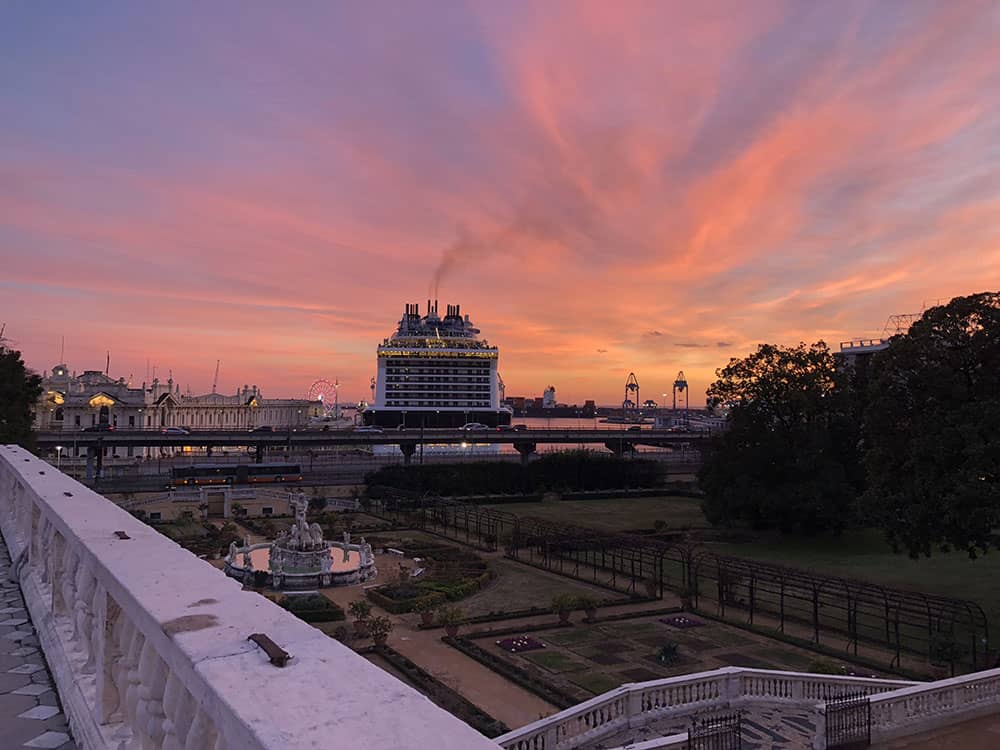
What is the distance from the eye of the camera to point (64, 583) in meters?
6.38

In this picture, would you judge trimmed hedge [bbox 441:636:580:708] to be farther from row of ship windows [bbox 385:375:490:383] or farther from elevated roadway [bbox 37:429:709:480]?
row of ship windows [bbox 385:375:490:383]

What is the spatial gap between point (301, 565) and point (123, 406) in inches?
3657

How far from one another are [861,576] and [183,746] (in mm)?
35215

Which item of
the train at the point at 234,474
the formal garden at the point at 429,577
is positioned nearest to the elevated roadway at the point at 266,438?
the train at the point at 234,474

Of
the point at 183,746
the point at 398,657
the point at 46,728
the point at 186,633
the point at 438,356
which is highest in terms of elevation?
the point at 438,356

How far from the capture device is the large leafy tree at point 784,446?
40.9 meters

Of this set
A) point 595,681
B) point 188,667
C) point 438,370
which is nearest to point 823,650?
point 595,681

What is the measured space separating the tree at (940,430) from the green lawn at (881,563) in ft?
17.0

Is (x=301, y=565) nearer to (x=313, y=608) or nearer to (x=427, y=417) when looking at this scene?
(x=313, y=608)

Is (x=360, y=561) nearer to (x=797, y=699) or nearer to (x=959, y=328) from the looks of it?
(x=797, y=699)

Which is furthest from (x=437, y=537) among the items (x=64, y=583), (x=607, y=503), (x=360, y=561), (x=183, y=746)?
(x=183, y=746)

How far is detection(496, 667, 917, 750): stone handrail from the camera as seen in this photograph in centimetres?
1435

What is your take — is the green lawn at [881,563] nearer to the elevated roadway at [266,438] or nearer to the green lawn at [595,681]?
the green lawn at [595,681]

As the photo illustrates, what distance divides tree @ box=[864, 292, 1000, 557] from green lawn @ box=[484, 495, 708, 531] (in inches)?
895
